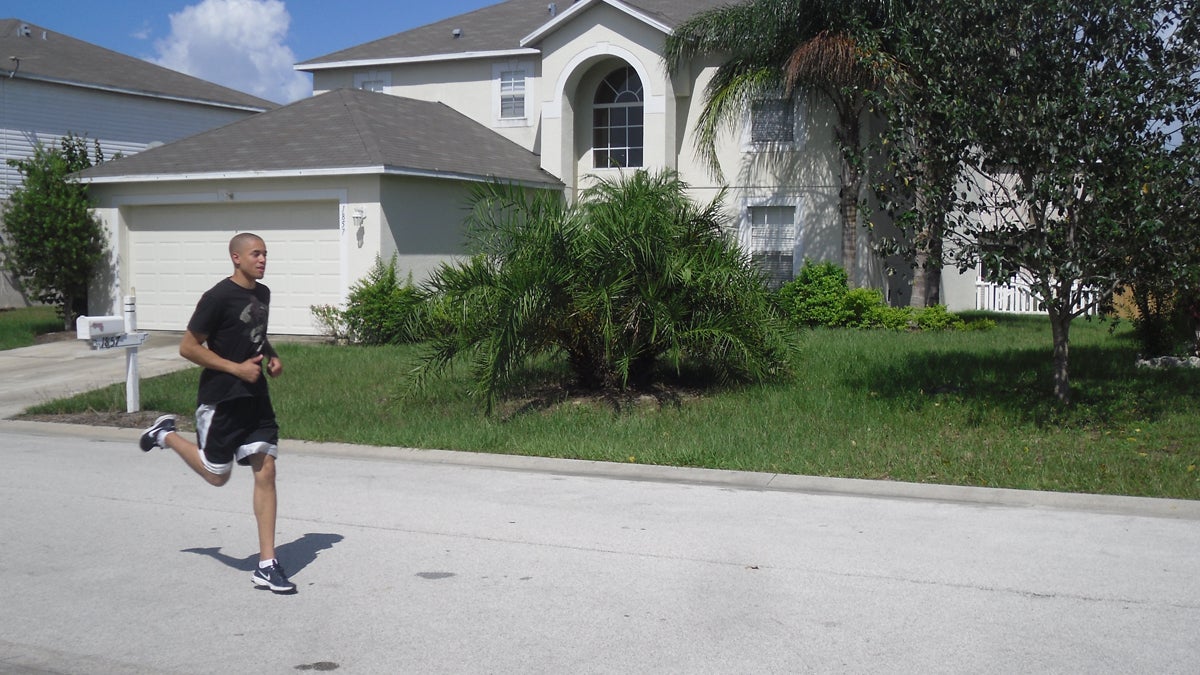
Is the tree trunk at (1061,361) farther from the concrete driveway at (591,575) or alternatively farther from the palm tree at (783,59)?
the palm tree at (783,59)

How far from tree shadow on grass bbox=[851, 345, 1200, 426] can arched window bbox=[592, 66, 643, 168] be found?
10340mm

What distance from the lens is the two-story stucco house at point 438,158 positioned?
19.3 m

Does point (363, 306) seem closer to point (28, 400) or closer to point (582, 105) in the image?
point (28, 400)

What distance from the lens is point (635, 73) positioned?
78.4 feet

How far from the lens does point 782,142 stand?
22.7 meters

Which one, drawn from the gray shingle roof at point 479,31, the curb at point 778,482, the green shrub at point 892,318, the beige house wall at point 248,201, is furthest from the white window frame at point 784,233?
the curb at point 778,482

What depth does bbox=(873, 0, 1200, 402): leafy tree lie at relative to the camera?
10055 mm

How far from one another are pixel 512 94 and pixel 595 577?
1996 centimetres

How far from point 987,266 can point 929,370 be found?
3483mm

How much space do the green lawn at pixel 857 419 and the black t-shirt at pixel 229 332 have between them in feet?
14.2

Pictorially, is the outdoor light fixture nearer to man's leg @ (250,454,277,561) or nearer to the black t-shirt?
the black t-shirt

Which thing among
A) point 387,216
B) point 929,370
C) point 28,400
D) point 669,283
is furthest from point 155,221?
point 929,370

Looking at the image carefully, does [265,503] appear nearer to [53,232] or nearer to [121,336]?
[121,336]

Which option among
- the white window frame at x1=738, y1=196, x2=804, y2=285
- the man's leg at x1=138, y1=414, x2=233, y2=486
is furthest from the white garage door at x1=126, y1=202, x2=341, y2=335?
the man's leg at x1=138, y1=414, x2=233, y2=486
